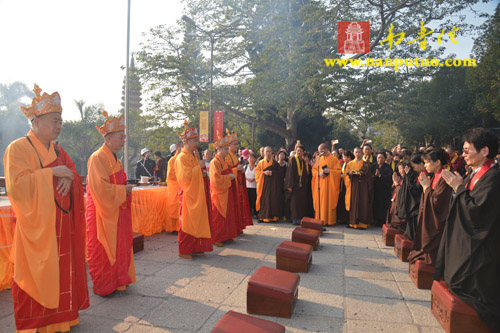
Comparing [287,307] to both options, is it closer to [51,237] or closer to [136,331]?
[136,331]

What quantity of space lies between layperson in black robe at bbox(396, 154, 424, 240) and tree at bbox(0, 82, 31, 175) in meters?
30.1

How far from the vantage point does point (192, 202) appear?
5340 millimetres

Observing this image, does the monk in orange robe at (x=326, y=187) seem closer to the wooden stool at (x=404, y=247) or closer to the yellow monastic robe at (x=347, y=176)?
the yellow monastic robe at (x=347, y=176)

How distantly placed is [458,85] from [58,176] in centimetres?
2880

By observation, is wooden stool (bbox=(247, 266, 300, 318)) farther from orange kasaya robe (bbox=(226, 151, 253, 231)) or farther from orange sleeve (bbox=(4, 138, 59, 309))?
orange kasaya robe (bbox=(226, 151, 253, 231))

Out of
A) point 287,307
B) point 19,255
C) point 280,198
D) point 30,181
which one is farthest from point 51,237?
point 280,198

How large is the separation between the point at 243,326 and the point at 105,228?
1.99 meters

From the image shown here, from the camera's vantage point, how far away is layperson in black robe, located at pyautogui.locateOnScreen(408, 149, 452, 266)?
4152 mm

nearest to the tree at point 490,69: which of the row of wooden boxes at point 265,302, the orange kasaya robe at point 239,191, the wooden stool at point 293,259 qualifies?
the orange kasaya robe at point 239,191

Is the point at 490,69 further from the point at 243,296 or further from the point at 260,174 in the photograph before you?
the point at 243,296

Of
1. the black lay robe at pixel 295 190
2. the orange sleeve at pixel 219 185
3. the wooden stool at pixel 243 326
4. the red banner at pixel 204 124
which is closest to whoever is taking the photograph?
the wooden stool at pixel 243 326

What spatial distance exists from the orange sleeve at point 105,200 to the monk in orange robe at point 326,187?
607cm

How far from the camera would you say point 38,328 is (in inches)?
114

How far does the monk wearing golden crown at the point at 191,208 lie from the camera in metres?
5.30
